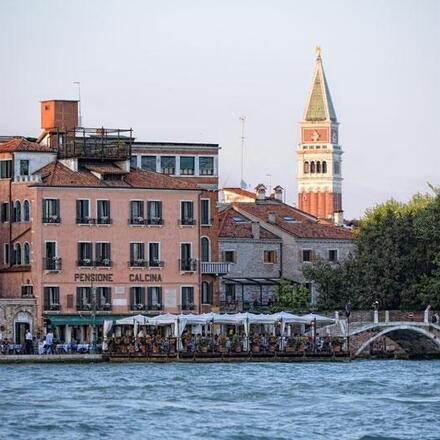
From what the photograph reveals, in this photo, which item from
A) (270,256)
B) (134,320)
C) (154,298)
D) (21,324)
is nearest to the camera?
(134,320)

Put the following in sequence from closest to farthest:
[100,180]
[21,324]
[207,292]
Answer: [21,324] → [100,180] → [207,292]

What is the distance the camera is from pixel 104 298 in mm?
121188

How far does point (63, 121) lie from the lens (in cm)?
12756

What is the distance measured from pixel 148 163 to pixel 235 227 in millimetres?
10298

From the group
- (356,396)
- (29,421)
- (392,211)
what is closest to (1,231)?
(392,211)

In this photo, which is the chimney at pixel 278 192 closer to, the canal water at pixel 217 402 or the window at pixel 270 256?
the window at pixel 270 256

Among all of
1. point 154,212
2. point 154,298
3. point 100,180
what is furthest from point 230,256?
point 100,180

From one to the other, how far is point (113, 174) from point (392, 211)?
19757 millimetres

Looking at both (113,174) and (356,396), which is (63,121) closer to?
(113,174)

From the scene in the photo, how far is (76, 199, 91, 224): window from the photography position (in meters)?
121

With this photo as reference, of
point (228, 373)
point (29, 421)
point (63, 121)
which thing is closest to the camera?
point (29, 421)

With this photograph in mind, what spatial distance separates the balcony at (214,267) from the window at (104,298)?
6.49 metres

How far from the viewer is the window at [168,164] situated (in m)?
132

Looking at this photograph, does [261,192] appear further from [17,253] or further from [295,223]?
[17,253]
